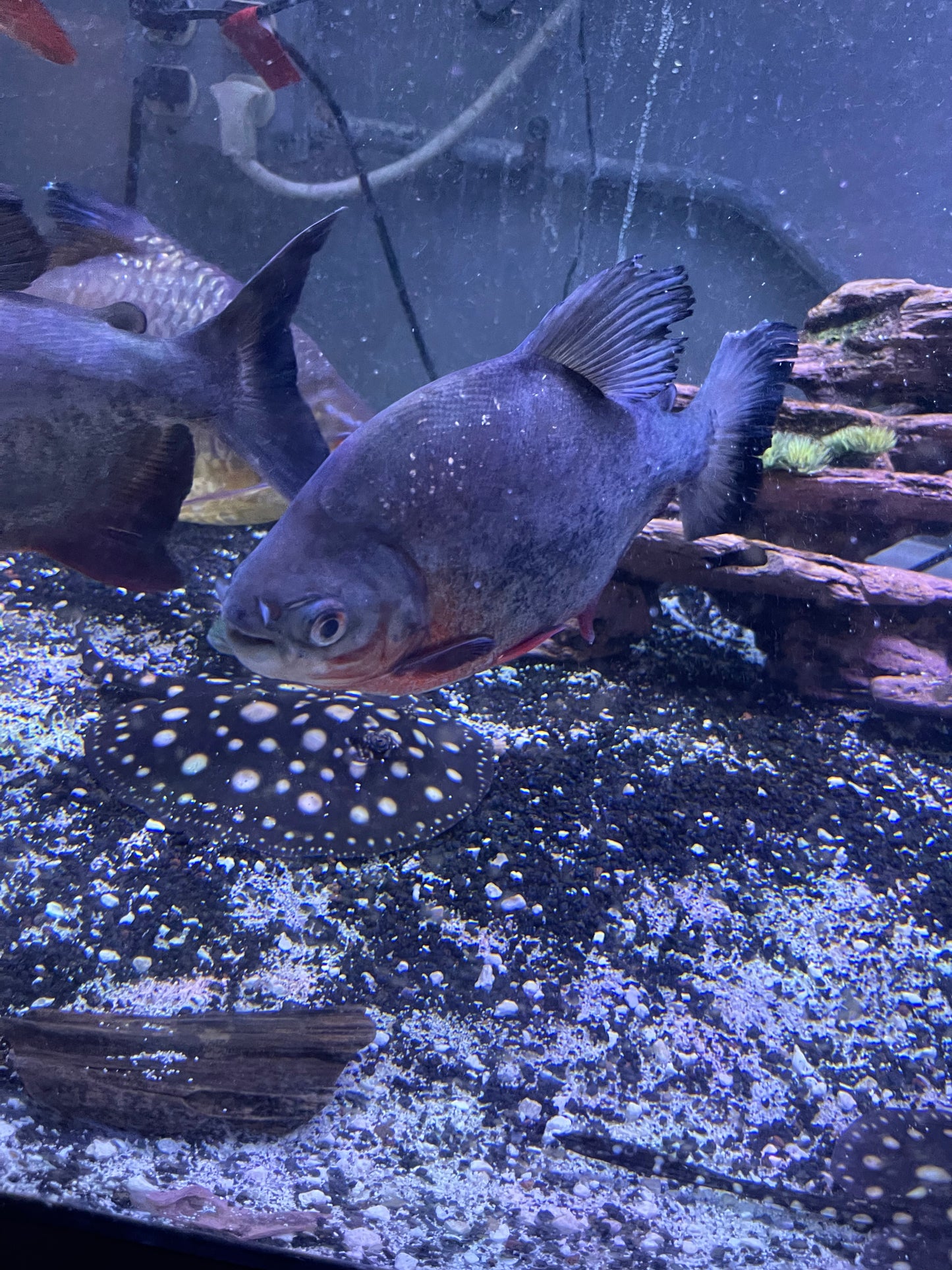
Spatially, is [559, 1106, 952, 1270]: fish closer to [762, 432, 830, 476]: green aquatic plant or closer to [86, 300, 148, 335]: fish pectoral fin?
[86, 300, 148, 335]: fish pectoral fin

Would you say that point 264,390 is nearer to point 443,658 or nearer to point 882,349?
point 443,658

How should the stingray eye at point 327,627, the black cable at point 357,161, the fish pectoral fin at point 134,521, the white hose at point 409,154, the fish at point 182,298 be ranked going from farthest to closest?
the white hose at point 409,154 → the black cable at point 357,161 → the fish at point 182,298 → the fish pectoral fin at point 134,521 → the stingray eye at point 327,627

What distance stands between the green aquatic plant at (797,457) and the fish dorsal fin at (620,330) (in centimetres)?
255

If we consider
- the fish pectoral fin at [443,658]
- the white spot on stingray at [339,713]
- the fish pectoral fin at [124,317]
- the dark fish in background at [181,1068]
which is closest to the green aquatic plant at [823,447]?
the white spot on stingray at [339,713]

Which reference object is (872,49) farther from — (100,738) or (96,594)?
(100,738)

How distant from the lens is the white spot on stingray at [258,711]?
2979 millimetres

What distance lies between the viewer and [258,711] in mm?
3018

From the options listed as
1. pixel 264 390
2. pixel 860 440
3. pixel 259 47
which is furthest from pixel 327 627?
pixel 259 47

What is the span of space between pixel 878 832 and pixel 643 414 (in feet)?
7.89

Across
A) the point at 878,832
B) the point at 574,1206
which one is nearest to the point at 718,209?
the point at 878,832

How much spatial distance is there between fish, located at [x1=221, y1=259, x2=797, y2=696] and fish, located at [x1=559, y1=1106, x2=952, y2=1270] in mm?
1325

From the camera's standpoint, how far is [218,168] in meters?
6.51

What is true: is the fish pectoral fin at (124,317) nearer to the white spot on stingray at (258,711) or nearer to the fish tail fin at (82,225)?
the fish tail fin at (82,225)

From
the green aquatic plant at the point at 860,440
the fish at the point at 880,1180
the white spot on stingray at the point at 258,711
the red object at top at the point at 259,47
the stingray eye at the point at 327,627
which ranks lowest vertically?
the fish at the point at 880,1180
